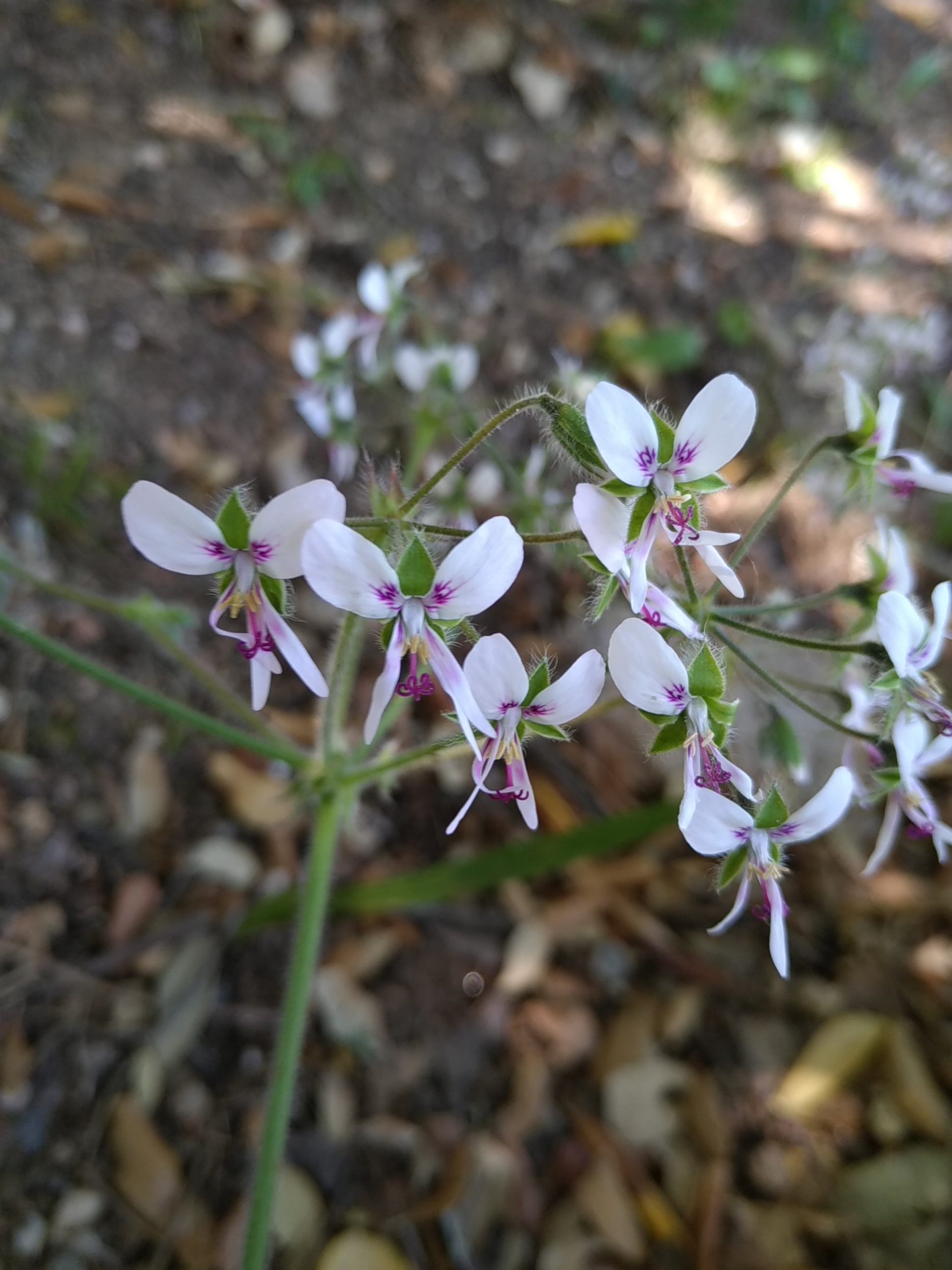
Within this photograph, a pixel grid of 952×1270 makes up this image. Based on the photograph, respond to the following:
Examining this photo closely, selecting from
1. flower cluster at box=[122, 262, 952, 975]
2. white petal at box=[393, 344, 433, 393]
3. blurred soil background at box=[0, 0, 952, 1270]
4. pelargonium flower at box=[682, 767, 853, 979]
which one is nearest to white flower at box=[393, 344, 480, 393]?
white petal at box=[393, 344, 433, 393]

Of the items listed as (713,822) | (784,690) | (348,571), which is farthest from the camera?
(784,690)

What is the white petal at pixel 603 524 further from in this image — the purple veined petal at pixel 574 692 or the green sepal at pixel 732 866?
the green sepal at pixel 732 866

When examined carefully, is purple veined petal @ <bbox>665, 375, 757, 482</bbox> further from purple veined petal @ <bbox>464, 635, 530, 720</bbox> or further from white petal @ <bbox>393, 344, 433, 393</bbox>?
white petal @ <bbox>393, 344, 433, 393</bbox>

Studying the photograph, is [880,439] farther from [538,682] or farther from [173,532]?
[173,532]

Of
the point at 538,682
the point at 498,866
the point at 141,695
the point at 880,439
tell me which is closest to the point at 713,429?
the point at 538,682

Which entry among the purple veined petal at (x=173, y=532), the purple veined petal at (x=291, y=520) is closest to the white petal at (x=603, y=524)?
the purple veined petal at (x=291, y=520)

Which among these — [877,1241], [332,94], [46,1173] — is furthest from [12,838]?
[332,94]
